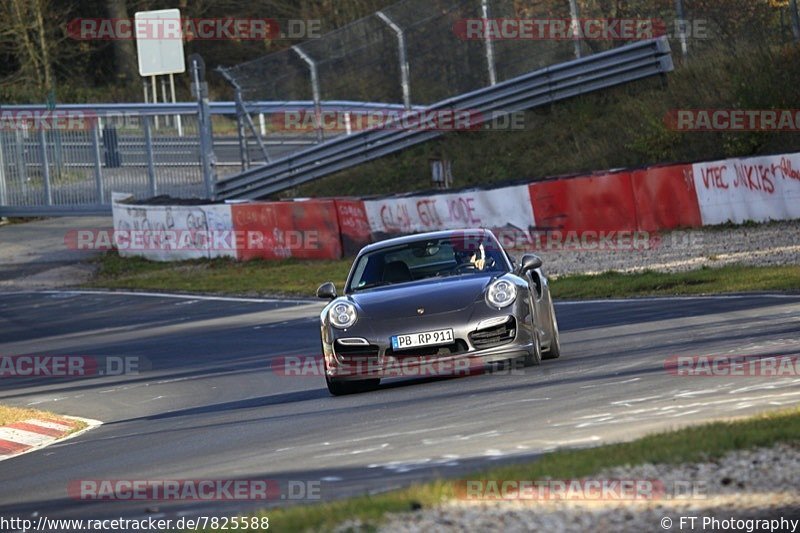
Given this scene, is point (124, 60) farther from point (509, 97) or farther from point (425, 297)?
point (425, 297)

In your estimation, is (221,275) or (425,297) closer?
(425,297)

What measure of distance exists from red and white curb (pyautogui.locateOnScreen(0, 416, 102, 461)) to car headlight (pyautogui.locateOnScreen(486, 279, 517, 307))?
3.71m

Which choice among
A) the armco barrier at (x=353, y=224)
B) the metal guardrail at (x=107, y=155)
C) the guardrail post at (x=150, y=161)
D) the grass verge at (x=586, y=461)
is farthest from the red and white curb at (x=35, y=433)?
the guardrail post at (x=150, y=161)

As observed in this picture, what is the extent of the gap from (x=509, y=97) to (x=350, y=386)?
59.3ft

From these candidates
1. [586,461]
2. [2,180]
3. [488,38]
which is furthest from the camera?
[2,180]

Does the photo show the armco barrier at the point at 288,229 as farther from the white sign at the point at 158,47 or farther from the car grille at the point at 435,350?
the car grille at the point at 435,350

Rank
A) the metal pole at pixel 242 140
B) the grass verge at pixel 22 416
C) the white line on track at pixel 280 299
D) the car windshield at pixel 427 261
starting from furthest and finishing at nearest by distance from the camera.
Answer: the metal pole at pixel 242 140
the white line on track at pixel 280 299
the grass verge at pixel 22 416
the car windshield at pixel 427 261

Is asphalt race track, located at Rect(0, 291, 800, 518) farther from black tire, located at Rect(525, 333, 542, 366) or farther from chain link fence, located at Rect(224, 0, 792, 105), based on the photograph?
chain link fence, located at Rect(224, 0, 792, 105)

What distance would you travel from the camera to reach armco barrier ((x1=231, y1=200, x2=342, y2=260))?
89.6ft

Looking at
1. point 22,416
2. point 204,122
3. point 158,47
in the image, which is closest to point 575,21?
point 204,122

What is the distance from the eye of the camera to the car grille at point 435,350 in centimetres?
1143

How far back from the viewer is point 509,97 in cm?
2939

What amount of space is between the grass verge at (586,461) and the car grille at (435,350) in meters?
3.87

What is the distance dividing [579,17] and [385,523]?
908 inches
